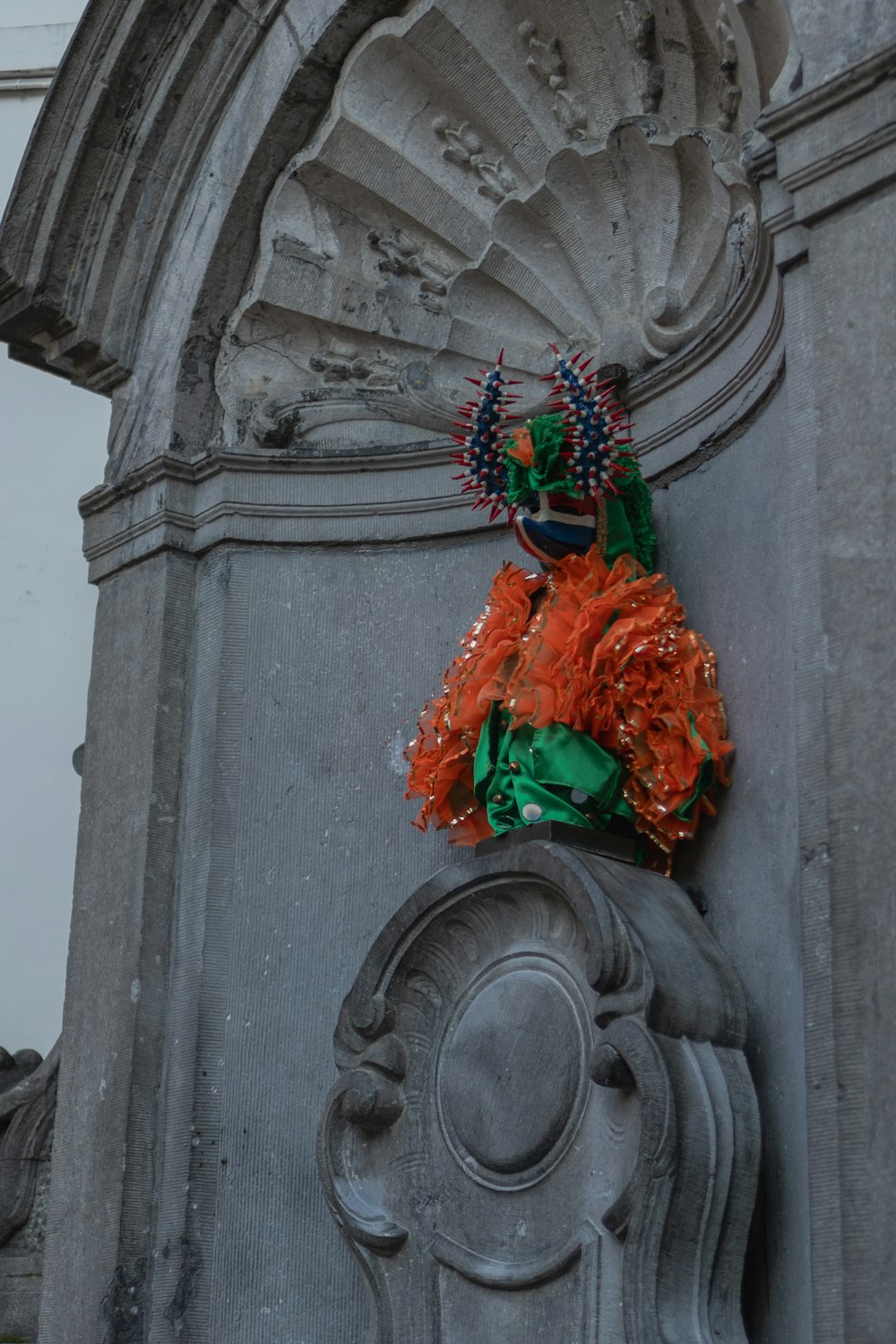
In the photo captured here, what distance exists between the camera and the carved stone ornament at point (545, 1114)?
128 inches

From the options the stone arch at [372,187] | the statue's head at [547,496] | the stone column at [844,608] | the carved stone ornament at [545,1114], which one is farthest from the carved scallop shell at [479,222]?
the carved stone ornament at [545,1114]

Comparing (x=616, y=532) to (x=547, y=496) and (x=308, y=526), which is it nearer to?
(x=547, y=496)

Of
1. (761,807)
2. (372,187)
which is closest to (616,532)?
(761,807)

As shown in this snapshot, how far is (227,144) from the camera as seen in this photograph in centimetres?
495

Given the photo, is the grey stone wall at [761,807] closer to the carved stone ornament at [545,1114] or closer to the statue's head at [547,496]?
Answer: the carved stone ornament at [545,1114]

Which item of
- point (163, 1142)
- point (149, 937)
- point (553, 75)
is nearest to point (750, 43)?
point (553, 75)

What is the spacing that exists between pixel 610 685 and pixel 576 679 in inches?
2.7

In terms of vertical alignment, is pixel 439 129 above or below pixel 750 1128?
above

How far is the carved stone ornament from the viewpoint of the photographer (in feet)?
10.6

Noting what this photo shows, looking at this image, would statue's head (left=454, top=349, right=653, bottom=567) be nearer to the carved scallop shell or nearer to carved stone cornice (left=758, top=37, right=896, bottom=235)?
the carved scallop shell

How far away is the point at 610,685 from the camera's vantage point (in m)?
3.77

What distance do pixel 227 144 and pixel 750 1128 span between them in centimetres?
297

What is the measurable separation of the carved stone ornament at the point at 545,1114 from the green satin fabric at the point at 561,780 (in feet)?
0.38

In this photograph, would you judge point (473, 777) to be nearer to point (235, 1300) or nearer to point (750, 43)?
point (235, 1300)
